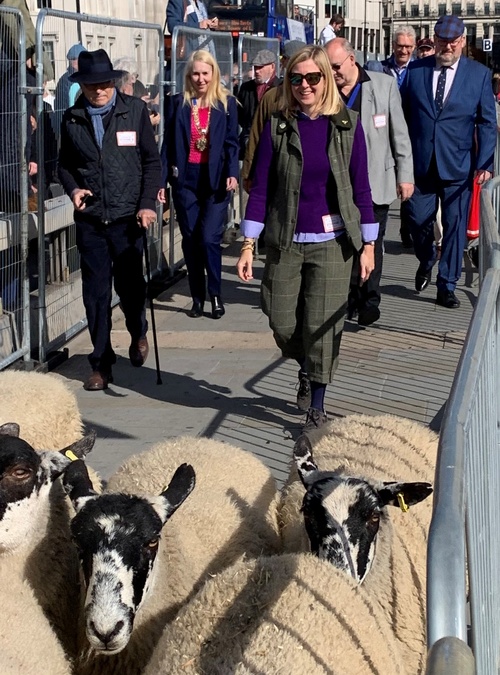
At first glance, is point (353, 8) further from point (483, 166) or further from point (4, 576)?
point (4, 576)

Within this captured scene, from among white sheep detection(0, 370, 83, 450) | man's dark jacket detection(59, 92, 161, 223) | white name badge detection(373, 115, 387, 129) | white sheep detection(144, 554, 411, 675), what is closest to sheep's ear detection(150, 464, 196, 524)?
white sheep detection(144, 554, 411, 675)

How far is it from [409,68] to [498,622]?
24.2ft

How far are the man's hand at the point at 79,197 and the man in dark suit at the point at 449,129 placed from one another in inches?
134

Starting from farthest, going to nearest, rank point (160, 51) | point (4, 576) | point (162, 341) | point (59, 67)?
point (160, 51), point (162, 341), point (59, 67), point (4, 576)

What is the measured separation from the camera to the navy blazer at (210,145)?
30.7 ft

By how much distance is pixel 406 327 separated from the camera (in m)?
9.11

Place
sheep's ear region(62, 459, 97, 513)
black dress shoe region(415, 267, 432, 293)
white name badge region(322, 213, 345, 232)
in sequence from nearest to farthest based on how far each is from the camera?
sheep's ear region(62, 459, 97, 513), white name badge region(322, 213, 345, 232), black dress shoe region(415, 267, 432, 293)

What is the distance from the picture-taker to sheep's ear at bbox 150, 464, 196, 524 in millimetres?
3545

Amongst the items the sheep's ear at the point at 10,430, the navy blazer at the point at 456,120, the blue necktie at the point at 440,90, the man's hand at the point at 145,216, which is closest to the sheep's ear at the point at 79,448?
the sheep's ear at the point at 10,430

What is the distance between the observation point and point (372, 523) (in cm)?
368

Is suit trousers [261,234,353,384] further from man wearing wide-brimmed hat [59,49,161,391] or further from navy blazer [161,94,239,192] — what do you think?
navy blazer [161,94,239,192]

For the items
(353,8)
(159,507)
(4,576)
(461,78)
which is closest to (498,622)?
(159,507)

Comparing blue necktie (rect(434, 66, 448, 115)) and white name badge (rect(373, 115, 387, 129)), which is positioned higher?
blue necktie (rect(434, 66, 448, 115))

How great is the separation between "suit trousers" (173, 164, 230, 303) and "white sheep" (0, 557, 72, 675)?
6.14 meters
